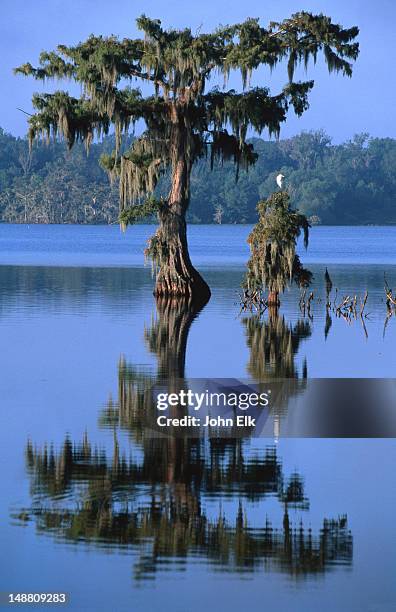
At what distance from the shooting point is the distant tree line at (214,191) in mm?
167250

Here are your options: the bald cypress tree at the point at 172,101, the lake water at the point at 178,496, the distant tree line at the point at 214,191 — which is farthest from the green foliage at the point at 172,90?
the distant tree line at the point at 214,191

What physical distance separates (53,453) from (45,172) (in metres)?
174

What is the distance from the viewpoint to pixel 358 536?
9375mm

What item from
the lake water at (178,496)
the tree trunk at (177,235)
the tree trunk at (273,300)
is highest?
the tree trunk at (177,235)

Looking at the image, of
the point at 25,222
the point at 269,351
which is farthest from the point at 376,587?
the point at 25,222

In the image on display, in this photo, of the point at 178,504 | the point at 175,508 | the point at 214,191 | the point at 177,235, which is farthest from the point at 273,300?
the point at 214,191

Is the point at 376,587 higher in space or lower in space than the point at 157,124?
lower

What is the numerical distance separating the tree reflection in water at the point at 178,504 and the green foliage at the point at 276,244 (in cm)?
1584

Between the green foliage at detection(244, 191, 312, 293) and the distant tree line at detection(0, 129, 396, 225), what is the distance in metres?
128

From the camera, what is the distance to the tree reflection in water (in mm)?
8930

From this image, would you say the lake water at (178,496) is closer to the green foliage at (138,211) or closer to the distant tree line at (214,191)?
the green foliage at (138,211)

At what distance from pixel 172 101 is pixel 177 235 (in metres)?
3.38

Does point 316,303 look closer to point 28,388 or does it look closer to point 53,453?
point 28,388

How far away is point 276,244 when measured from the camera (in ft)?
95.4
